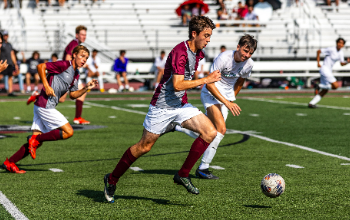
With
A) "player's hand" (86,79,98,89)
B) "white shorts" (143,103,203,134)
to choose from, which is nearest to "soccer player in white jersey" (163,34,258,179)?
"player's hand" (86,79,98,89)

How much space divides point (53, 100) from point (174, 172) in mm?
1884

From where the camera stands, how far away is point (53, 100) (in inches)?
306

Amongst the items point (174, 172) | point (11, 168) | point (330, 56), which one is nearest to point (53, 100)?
point (11, 168)

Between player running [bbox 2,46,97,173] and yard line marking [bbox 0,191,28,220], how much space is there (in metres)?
1.46

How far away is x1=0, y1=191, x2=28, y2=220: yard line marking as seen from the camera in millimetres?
5250

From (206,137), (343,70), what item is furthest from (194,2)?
(206,137)

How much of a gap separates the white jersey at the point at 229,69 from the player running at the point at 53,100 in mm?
1762

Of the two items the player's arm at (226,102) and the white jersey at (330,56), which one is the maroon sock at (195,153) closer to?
the player's arm at (226,102)

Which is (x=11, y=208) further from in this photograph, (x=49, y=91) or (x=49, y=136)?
(x=49, y=91)

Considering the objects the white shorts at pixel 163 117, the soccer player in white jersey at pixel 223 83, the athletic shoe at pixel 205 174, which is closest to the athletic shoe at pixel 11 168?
the soccer player in white jersey at pixel 223 83

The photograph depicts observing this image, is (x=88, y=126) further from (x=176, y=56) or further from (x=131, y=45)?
(x=131, y=45)

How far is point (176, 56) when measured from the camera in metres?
5.79

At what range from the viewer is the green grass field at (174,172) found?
551 centimetres

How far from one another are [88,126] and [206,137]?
24.6 ft
